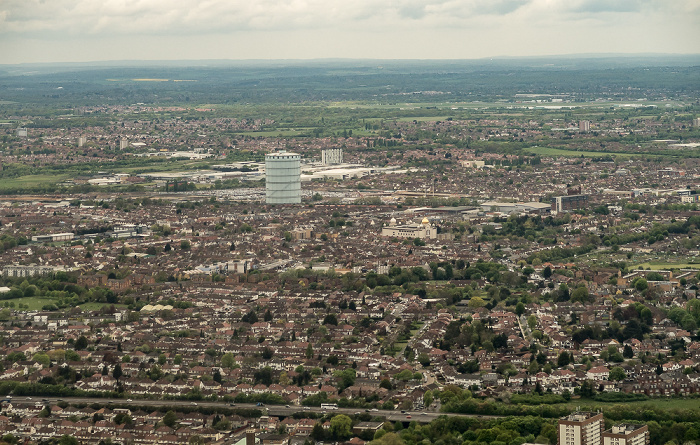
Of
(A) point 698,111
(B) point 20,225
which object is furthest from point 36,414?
(A) point 698,111

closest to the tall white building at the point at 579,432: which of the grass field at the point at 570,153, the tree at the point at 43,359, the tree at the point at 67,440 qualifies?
the tree at the point at 67,440

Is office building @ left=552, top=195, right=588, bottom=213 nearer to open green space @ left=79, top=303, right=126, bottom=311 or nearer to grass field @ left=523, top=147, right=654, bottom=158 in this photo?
grass field @ left=523, top=147, right=654, bottom=158

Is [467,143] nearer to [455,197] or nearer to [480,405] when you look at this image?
[455,197]

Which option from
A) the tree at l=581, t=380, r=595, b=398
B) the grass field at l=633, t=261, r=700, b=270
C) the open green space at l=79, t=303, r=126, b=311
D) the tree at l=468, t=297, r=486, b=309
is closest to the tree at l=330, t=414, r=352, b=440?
the tree at l=581, t=380, r=595, b=398

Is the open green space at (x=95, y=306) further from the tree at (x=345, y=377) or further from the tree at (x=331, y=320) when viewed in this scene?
the tree at (x=345, y=377)

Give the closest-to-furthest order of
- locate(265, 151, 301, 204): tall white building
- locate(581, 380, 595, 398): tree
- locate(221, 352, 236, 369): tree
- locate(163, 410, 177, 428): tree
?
locate(163, 410, 177, 428): tree < locate(581, 380, 595, 398): tree < locate(221, 352, 236, 369): tree < locate(265, 151, 301, 204): tall white building

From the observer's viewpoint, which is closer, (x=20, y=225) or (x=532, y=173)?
(x=20, y=225)

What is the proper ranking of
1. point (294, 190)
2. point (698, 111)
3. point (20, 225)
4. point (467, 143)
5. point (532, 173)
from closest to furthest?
1. point (20, 225)
2. point (294, 190)
3. point (532, 173)
4. point (467, 143)
5. point (698, 111)
